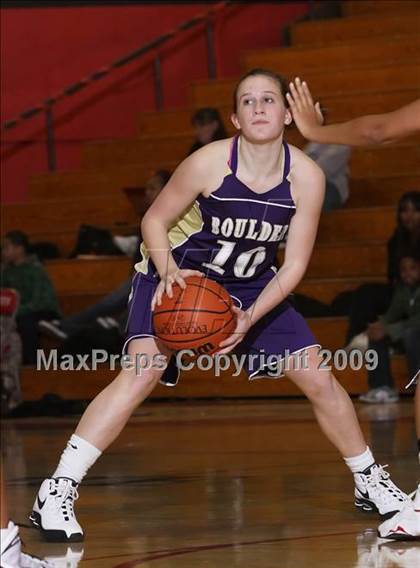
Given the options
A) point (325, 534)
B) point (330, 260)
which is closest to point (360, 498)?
point (325, 534)

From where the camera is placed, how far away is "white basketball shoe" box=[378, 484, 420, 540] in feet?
14.5

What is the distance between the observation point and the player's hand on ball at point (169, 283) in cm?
455

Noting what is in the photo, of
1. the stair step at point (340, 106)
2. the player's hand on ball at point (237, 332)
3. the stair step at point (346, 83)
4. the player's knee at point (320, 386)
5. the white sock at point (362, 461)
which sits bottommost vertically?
the white sock at point (362, 461)

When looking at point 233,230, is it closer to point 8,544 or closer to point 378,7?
point 8,544

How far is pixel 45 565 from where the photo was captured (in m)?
3.75

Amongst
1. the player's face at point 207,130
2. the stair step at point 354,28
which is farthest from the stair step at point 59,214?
the stair step at point 354,28

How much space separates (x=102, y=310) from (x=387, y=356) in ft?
6.92

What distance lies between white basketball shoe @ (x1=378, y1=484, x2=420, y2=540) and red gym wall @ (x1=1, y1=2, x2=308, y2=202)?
883cm

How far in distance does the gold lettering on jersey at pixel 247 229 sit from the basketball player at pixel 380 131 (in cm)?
33

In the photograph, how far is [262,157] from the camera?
475 cm

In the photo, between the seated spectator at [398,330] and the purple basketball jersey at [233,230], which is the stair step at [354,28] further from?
the purple basketball jersey at [233,230]

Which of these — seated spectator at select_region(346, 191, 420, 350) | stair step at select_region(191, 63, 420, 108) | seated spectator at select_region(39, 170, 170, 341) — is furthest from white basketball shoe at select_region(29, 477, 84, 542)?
stair step at select_region(191, 63, 420, 108)

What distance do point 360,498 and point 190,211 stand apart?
1160 mm

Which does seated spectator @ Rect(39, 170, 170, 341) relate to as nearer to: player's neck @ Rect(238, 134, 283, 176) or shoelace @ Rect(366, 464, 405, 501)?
shoelace @ Rect(366, 464, 405, 501)
